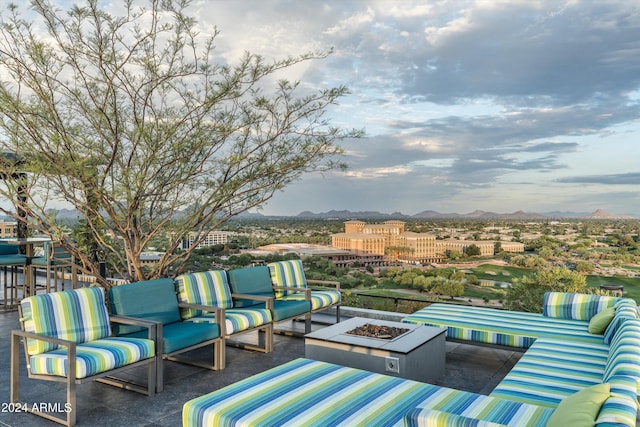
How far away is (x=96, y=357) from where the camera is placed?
3250 mm

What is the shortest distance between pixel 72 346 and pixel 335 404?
1838mm

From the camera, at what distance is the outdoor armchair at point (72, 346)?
3.16 m

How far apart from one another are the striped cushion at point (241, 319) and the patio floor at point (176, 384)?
338 millimetres

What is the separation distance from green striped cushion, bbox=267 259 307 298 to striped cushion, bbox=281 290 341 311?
0.13 metres

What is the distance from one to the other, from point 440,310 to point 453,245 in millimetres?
3771

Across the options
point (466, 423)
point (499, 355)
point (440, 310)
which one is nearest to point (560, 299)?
point (499, 355)

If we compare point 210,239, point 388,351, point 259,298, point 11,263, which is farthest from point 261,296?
point 11,263

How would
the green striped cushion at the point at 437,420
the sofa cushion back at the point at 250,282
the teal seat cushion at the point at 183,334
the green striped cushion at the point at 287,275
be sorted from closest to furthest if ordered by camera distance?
the green striped cushion at the point at 437,420, the teal seat cushion at the point at 183,334, the sofa cushion back at the point at 250,282, the green striped cushion at the point at 287,275

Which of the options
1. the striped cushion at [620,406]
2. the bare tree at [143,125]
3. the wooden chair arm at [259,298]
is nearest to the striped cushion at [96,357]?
the wooden chair arm at [259,298]

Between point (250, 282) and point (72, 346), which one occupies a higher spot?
point (250, 282)

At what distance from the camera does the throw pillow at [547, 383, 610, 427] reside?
5.45 ft

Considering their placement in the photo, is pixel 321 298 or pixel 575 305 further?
pixel 321 298

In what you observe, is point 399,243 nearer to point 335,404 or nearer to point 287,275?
point 287,275

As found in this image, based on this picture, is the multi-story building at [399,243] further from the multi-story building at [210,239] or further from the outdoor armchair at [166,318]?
the outdoor armchair at [166,318]
